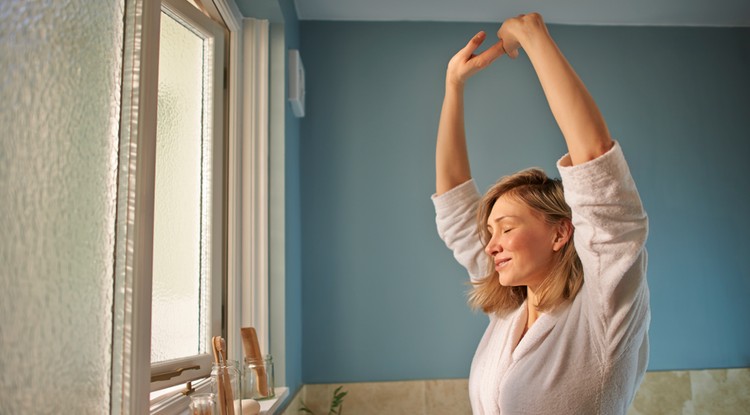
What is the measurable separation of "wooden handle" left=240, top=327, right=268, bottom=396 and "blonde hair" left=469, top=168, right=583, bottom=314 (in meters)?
0.51

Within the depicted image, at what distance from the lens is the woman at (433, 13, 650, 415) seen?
3.04 feet

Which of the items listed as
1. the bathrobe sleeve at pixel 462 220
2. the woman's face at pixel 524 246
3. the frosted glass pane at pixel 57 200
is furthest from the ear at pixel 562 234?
the frosted glass pane at pixel 57 200

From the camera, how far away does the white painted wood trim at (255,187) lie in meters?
1.97

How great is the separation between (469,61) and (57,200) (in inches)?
33.3

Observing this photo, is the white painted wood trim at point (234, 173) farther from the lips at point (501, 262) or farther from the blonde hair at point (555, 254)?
the lips at point (501, 262)

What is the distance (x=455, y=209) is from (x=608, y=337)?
1.57 feet

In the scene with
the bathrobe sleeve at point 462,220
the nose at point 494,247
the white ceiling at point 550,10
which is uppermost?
the white ceiling at point 550,10

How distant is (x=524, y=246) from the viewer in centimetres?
120

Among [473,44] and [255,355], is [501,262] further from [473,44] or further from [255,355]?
[255,355]

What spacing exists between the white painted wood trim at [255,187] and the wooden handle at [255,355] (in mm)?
443

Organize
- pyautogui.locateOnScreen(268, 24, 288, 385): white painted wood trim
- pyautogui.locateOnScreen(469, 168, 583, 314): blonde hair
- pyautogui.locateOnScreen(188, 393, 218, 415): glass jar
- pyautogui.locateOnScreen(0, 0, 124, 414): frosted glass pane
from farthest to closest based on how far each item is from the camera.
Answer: pyautogui.locateOnScreen(268, 24, 288, 385): white painted wood trim, pyautogui.locateOnScreen(469, 168, 583, 314): blonde hair, pyautogui.locateOnScreen(188, 393, 218, 415): glass jar, pyautogui.locateOnScreen(0, 0, 124, 414): frosted glass pane

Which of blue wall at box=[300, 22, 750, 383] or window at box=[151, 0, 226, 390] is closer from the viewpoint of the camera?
window at box=[151, 0, 226, 390]

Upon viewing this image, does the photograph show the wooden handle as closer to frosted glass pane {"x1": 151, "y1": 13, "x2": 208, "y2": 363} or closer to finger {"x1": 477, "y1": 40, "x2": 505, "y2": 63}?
frosted glass pane {"x1": 151, "y1": 13, "x2": 208, "y2": 363}

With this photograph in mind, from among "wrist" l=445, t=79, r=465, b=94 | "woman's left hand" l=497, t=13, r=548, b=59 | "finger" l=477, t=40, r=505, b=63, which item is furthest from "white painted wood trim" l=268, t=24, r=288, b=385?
"woman's left hand" l=497, t=13, r=548, b=59
